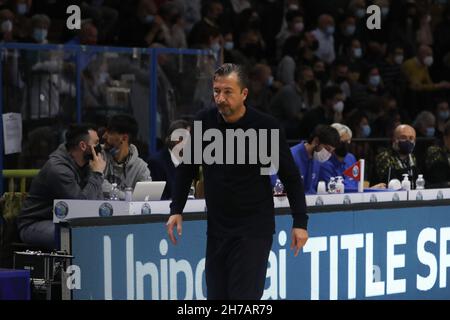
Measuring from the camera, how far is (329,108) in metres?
19.3

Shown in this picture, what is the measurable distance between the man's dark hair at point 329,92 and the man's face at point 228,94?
1062 cm

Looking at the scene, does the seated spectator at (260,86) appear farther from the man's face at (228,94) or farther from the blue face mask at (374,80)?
the man's face at (228,94)

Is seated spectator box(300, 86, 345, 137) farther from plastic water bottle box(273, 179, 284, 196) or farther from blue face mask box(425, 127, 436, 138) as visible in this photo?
plastic water bottle box(273, 179, 284, 196)

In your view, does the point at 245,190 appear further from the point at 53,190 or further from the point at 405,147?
the point at 405,147

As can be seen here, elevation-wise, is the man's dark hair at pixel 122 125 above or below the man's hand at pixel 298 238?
above

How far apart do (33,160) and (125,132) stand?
2587 mm

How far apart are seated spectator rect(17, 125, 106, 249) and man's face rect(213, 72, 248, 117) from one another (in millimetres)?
2646

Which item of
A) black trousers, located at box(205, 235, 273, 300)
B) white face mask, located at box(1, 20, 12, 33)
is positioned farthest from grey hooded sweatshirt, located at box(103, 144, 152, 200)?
black trousers, located at box(205, 235, 273, 300)

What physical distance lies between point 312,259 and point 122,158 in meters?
2.27

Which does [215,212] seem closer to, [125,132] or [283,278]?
[283,278]

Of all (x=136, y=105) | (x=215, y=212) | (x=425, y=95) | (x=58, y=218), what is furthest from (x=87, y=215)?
(x=425, y=95)

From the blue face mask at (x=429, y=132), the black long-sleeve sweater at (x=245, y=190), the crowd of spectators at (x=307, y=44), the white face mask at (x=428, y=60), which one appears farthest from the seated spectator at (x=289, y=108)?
the black long-sleeve sweater at (x=245, y=190)

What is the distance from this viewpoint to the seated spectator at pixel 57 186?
35.9 feet

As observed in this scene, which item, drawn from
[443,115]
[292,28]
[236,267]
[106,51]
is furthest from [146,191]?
[443,115]
